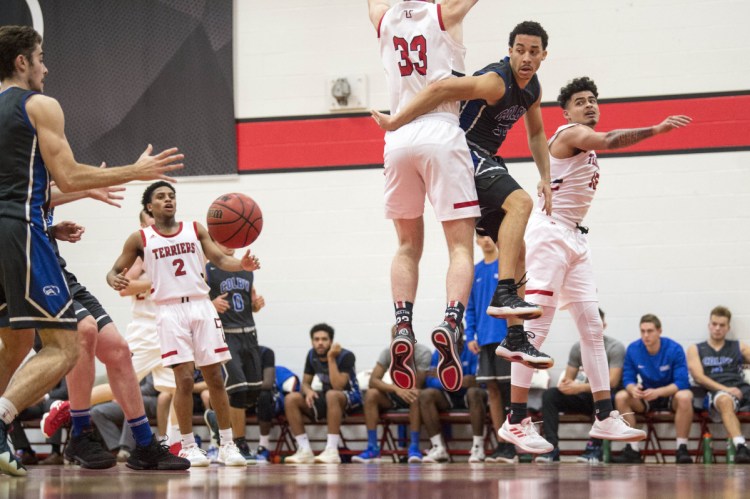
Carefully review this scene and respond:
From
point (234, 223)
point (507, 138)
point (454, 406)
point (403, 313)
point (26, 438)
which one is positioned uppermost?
point (507, 138)

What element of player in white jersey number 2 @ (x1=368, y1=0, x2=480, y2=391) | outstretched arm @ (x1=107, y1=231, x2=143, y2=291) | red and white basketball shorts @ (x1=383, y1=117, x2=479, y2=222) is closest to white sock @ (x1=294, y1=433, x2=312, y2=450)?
outstretched arm @ (x1=107, y1=231, x2=143, y2=291)

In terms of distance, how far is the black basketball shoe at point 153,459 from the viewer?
20.7 feet

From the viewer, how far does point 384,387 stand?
36.9ft

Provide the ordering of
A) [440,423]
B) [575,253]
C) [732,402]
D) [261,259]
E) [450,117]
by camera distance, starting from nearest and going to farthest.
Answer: [450,117]
[575,253]
[732,402]
[440,423]
[261,259]

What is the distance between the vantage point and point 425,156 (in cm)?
558

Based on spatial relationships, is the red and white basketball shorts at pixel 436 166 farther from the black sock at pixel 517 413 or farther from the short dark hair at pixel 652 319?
the short dark hair at pixel 652 319

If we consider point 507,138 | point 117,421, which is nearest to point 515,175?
point 507,138

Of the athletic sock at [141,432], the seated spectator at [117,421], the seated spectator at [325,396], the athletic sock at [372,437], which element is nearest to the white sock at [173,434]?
the seated spectator at [117,421]

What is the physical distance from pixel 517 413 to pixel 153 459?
249cm

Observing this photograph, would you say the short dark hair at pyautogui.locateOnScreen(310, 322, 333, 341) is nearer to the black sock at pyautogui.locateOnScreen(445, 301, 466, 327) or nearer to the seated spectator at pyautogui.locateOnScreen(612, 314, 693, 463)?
the seated spectator at pyautogui.locateOnScreen(612, 314, 693, 463)

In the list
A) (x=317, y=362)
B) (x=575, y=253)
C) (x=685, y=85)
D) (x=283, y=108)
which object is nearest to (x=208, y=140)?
(x=283, y=108)

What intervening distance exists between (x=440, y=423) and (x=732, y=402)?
10.4 feet

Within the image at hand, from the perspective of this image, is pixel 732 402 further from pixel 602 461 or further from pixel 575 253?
pixel 575 253

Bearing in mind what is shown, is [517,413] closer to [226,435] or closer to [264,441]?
[226,435]
